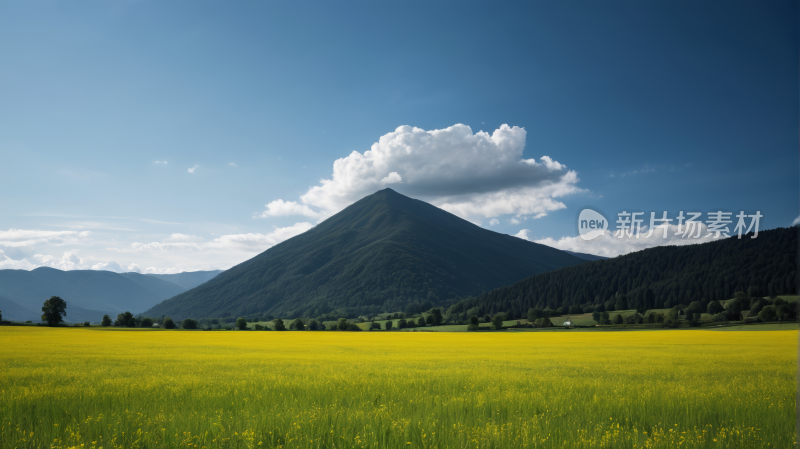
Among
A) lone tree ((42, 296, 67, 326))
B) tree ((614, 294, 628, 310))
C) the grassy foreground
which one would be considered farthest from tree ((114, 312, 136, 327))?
tree ((614, 294, 628, 310))

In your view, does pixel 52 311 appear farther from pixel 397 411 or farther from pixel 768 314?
pixel 768 314

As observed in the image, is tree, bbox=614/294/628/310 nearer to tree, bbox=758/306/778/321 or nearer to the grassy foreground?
tree, bbox=758/306/778/321

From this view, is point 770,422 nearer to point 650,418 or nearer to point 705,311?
point 650,418

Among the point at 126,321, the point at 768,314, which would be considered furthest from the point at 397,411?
the point at 126,321

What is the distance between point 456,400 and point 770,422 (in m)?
7.88

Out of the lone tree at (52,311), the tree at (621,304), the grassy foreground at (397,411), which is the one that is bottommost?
the tree at (621,304)

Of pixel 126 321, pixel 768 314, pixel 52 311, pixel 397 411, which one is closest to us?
pixel 397 411

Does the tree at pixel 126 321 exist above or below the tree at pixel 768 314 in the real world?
below

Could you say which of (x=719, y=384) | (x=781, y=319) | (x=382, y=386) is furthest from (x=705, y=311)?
(x=382, y=386)

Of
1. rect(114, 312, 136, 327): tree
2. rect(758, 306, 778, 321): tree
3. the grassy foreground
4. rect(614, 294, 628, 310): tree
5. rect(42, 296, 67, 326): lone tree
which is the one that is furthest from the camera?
rect(614, 294, 628, 310): tree

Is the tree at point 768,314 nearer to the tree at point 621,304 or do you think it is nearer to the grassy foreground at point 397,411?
the tree at point 621,304

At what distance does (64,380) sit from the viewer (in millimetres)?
15977

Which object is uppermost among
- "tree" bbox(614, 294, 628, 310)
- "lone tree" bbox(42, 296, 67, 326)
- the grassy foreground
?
the grassy foreground

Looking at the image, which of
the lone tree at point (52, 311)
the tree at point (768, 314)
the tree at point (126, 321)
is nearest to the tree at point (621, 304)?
the tree at point (768, 314)
